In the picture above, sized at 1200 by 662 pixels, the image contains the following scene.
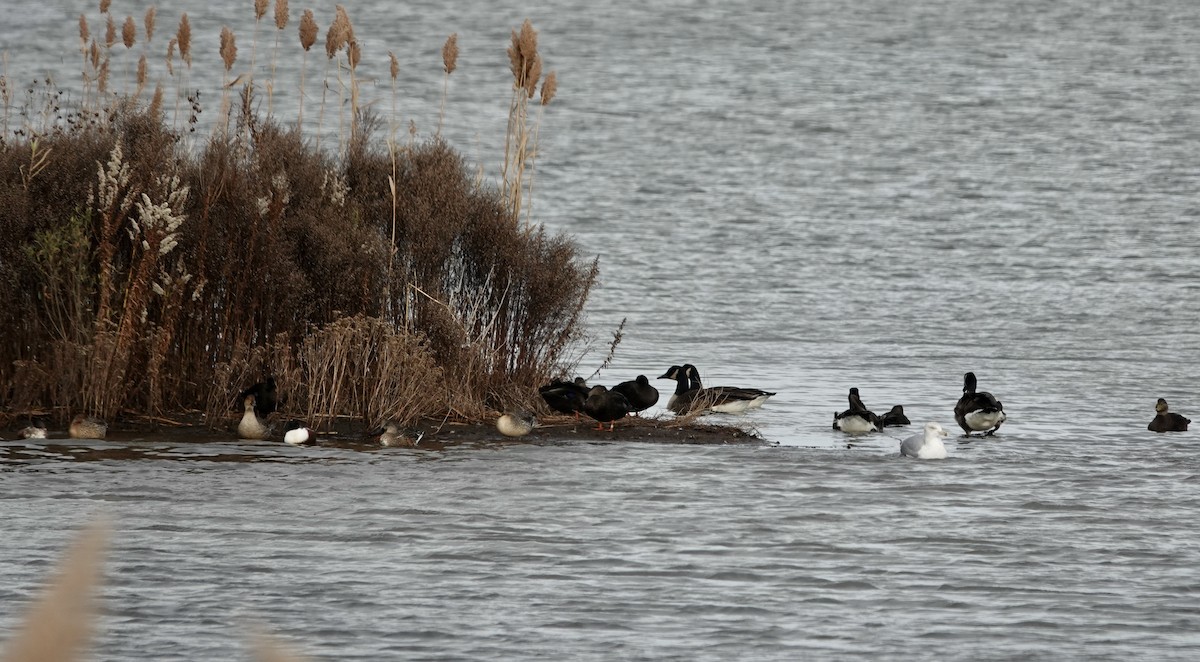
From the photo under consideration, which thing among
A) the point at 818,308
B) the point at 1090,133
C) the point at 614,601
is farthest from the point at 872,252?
the point at 614,601

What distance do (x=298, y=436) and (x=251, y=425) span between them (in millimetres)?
368

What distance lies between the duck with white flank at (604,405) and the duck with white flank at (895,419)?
237cm

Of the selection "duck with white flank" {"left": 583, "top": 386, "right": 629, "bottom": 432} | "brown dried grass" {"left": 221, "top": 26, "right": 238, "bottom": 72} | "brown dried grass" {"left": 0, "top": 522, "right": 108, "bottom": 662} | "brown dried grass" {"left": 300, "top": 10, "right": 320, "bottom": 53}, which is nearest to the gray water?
"brown dried grass" {"left": 0, "top": 522, "right": 108, "bottom": 662}

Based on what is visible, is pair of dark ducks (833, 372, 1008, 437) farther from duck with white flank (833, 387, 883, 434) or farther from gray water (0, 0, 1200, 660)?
gray water (0, 0, 1200, 660)

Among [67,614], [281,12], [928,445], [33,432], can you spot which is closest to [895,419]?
[928,445]

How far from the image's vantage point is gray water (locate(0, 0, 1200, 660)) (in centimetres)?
716

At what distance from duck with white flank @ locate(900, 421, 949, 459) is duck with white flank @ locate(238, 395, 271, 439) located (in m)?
4.76

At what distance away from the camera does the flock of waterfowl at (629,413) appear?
39.9 feet

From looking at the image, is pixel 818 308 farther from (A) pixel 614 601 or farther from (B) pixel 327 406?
(A) pixel 614 601

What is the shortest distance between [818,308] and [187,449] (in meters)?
16.1

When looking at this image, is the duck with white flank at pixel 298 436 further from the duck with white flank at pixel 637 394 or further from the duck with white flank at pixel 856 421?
the duck with white flank at pixel 856 421

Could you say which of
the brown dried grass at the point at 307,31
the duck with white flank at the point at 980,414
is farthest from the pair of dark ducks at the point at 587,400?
the brown dried grass at the point at 307,31

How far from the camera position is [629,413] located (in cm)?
1403

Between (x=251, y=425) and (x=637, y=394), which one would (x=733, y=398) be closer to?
(x=637, y=394)
